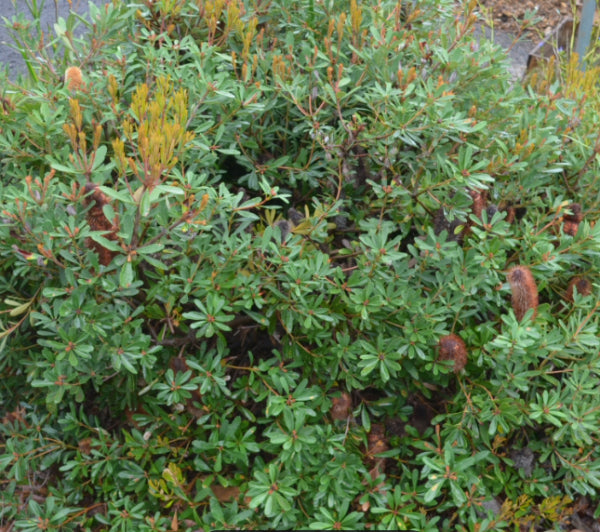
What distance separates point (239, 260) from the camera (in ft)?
6.97

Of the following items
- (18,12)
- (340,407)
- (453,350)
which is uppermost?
(453,350)

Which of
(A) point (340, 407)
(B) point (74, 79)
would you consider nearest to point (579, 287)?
(A) point (340, 407)

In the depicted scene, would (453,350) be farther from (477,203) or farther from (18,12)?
(18,12)

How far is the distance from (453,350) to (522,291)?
11.6 inches

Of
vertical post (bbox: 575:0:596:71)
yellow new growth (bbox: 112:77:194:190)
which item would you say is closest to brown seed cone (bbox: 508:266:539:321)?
yellow new growth (bbox: 112:77:194:190)

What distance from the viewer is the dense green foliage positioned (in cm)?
207

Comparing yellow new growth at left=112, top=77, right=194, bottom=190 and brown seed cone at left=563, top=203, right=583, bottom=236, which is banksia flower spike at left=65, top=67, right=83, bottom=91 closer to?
yellow new growth at left=112, top=77, right=194, bottom=190

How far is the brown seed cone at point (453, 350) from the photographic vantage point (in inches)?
87.4

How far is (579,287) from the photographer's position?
2428 mm

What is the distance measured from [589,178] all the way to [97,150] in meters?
1.83

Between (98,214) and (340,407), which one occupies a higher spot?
(98,214)

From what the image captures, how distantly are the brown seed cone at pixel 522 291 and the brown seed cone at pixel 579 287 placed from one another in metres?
0.31

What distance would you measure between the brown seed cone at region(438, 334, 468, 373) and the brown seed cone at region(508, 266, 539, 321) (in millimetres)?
217

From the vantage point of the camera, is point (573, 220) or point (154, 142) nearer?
point (154, 142)
